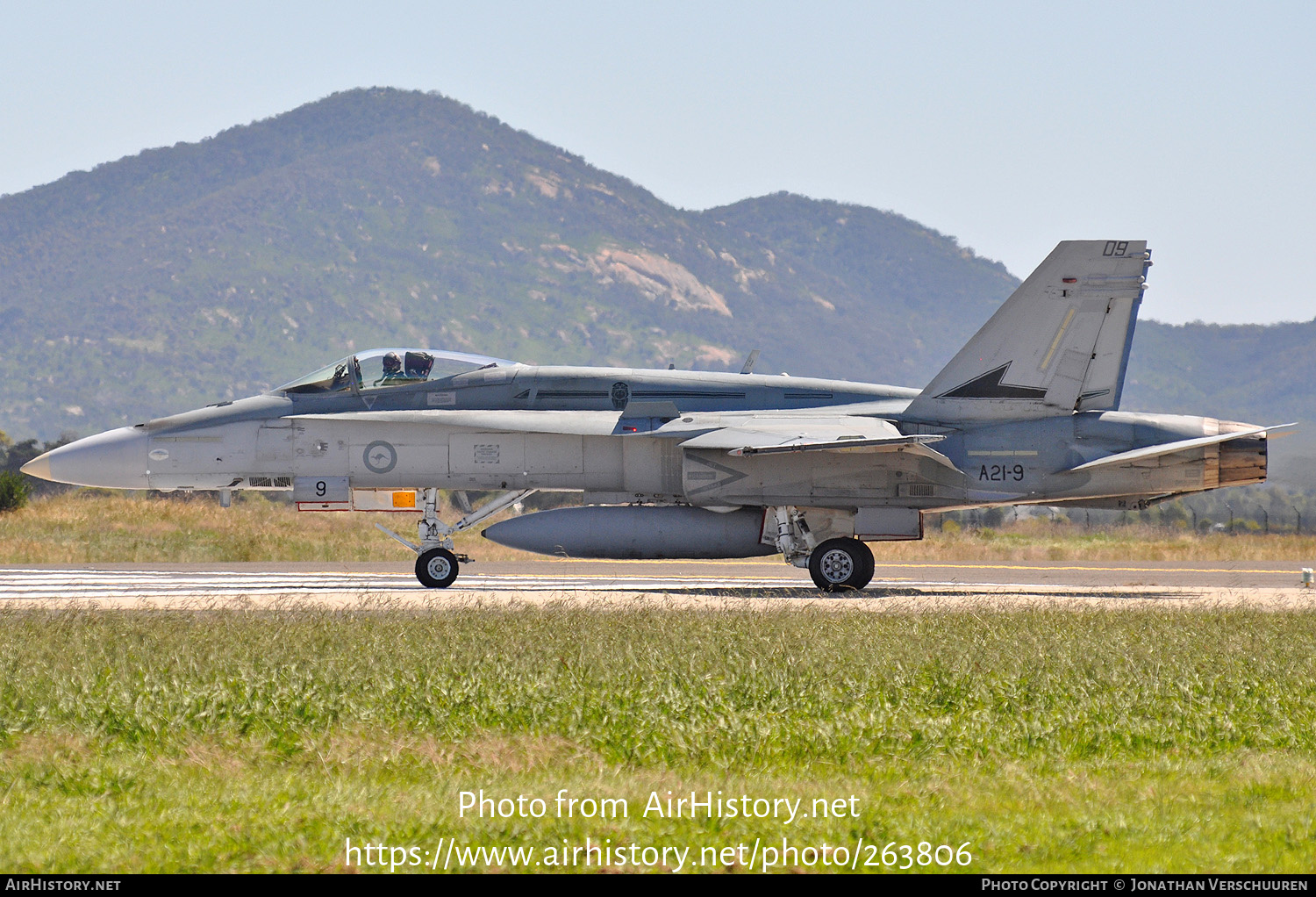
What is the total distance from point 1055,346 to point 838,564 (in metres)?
4.11

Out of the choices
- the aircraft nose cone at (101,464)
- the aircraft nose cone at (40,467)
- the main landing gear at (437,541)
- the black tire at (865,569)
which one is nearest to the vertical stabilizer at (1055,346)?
the black tire at (865,569)

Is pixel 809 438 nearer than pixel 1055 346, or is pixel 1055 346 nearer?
pixel 809 438

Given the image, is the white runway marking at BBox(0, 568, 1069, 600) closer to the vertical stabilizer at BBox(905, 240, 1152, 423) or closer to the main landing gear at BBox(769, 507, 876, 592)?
the main landing gear at BBox(769, 507, 876, 592)

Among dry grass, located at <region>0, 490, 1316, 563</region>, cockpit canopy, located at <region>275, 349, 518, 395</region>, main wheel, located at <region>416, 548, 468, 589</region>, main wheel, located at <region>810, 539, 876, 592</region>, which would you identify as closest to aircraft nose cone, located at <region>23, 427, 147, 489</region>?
cockpit canopy, located at <region>275, 349, 518, 395</region>

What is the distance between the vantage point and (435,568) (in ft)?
57.5

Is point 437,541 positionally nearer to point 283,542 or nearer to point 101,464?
point 101,464

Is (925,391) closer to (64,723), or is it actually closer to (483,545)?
(64,723)

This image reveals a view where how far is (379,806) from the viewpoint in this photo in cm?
586

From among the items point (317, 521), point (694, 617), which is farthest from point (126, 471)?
point (317, 521)

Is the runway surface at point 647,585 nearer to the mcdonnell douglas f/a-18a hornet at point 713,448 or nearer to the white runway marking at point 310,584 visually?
the white runway marking at point 310,584

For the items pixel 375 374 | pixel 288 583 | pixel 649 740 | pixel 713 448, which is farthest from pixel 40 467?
pixel 649 740

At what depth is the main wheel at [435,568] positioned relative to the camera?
17.5m

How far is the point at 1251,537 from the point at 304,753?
3409 centimetres
